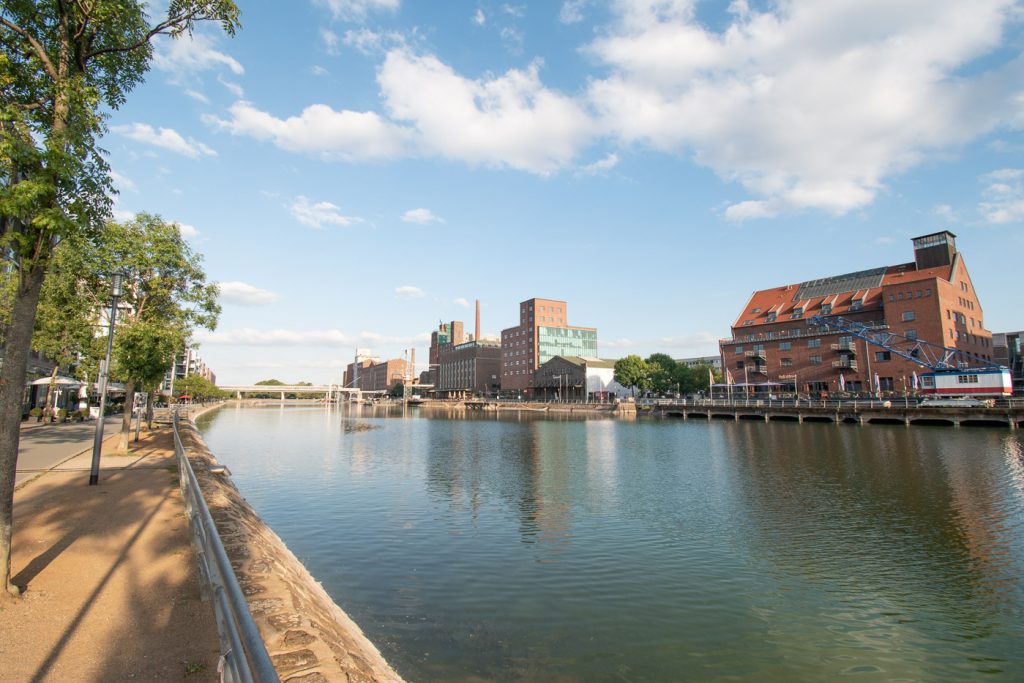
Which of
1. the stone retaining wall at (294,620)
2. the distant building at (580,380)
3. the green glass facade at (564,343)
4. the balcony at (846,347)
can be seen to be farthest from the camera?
the green glass facade at (564,343)

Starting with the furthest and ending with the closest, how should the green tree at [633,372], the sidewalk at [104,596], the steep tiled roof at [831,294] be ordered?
1. the green tree at [633,372]
2. the steep tiled roof at [831,294]
3. the sidewalk at [104,596]

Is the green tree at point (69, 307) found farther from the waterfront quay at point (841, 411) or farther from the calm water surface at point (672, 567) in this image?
the waterfront quay at point (841, 411)

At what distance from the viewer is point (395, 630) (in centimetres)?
1016

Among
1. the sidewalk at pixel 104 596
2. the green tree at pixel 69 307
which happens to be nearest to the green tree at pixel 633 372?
the green tree at pixel 69 307

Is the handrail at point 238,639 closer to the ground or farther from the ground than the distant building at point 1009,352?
closer to the ground

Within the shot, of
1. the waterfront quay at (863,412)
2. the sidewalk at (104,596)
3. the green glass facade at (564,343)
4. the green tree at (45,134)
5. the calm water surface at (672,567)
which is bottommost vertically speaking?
the calm water surface at (672,567)

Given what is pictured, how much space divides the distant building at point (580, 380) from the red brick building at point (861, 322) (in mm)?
43575

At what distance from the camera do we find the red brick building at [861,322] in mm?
78375

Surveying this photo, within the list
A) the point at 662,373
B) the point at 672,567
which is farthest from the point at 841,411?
the point at 672,567

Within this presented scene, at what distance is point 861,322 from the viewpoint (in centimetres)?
8688

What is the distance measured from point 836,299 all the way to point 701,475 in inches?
3147

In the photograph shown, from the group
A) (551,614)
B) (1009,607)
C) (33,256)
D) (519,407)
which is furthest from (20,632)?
(519,407)

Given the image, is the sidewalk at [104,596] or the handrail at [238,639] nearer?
the handrail at [238,639]

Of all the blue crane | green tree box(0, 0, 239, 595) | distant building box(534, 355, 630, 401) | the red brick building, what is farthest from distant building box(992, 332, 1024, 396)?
green tree box(0, 0, 239, 595)
